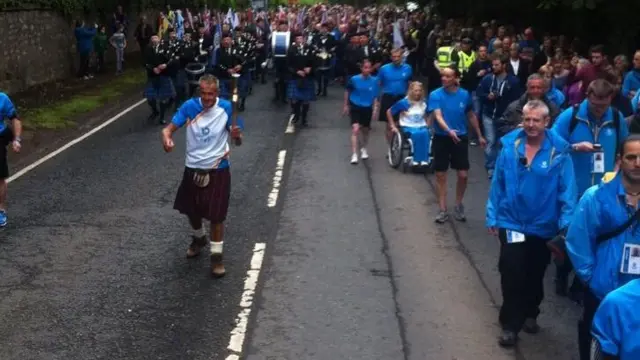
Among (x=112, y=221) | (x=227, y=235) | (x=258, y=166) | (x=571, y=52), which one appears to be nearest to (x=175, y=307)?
(x=227, y=235)

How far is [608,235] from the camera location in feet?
16.1

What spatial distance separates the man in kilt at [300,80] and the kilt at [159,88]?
2427 millimetres

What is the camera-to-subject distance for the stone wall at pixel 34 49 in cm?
2248

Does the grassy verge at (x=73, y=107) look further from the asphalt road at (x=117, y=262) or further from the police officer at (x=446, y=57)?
the police officer at (x=446, y=57)

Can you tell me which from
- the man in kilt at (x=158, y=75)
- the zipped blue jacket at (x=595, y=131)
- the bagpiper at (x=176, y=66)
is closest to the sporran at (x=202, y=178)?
the zipped blue jacket at (x=595, y=131)

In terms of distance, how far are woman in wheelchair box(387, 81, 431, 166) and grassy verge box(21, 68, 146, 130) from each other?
317 inches

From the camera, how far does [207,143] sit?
330 inches

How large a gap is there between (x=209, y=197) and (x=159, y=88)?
394 inches

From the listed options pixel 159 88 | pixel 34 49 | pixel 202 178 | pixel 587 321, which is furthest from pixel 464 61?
pixel 34 49

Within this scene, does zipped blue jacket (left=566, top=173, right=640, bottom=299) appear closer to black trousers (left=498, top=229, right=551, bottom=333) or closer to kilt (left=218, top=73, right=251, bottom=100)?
black trousers (left=498, top=229, right=551, bottom=333)

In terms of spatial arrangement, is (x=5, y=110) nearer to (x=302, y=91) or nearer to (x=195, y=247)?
(x=195, y=247)

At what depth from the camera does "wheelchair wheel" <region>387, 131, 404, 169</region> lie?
13.0 metres

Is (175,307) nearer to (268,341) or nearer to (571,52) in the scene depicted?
(268,341)

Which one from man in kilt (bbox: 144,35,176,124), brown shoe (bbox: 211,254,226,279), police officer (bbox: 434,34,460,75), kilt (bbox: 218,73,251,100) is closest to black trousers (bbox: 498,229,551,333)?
brown shoe (bbox: 211,254,226,279)
